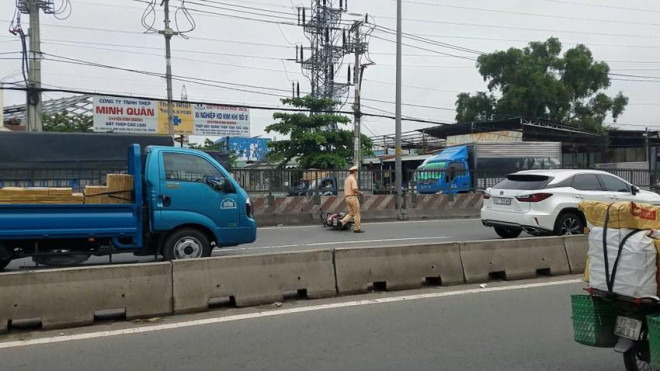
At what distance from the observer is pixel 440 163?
83.4 ft

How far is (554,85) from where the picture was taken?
44.4 metres

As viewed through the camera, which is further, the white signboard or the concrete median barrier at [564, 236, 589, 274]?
the white signboard

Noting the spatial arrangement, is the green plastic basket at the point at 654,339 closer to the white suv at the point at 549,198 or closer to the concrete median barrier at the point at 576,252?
the concrete median barrier at the point at 576,252

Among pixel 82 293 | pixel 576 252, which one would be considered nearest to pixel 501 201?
pixel 576 252

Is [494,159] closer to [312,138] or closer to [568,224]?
[312,138]

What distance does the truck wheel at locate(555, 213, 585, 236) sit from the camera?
11023 mm

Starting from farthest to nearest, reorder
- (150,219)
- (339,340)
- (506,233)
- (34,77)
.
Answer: (34,77), (506,233), (150,219), (339,340)

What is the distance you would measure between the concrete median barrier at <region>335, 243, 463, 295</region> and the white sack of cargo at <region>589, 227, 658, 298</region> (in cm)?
342

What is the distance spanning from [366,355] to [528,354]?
1.46 m

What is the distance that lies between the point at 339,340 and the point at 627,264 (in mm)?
2641

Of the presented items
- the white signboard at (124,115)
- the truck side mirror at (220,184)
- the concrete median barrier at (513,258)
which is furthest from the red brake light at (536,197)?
the white signboard at (124,115)

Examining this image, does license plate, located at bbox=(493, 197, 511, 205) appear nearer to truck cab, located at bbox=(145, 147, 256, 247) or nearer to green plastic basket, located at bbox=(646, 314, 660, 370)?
truck cab, located at bbox=(145, 147, 256, 247)

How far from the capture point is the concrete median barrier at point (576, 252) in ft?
28.0

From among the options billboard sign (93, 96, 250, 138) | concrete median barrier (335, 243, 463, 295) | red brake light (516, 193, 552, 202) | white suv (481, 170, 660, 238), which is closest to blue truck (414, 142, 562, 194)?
white suv (481, 170, 660, 238)
